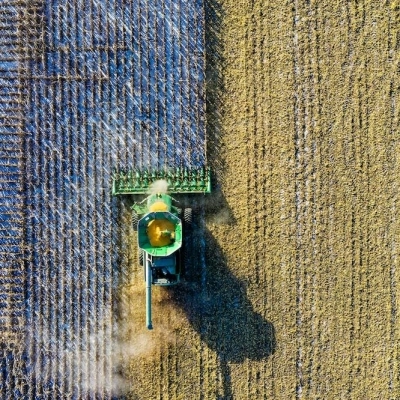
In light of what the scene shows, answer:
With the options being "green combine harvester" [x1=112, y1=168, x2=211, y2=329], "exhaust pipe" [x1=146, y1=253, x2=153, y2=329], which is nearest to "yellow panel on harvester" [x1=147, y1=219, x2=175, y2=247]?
"green combine harvester" [x1=112, y1=168, x2=211, y2=329]

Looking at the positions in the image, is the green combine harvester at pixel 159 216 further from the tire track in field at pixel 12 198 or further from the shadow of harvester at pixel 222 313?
the tire track in field at pixel 12 198

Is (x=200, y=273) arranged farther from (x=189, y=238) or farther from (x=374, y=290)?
(x=374, y=290)

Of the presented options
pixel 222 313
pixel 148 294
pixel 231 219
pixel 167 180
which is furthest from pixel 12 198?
pixel 222 313

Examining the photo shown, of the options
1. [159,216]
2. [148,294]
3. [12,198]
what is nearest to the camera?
[148,294]

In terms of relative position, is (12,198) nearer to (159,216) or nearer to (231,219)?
(159,216)

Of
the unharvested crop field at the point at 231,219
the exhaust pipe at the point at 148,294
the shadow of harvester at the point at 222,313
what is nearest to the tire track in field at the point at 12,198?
the unharvested crop field at the point at 231,219

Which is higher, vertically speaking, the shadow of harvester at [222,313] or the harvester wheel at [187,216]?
the harvester wheel at [187,216]

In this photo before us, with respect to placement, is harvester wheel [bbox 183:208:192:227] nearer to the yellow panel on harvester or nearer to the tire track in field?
the yellow panel on harvester

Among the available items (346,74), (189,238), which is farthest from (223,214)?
(346,74)
